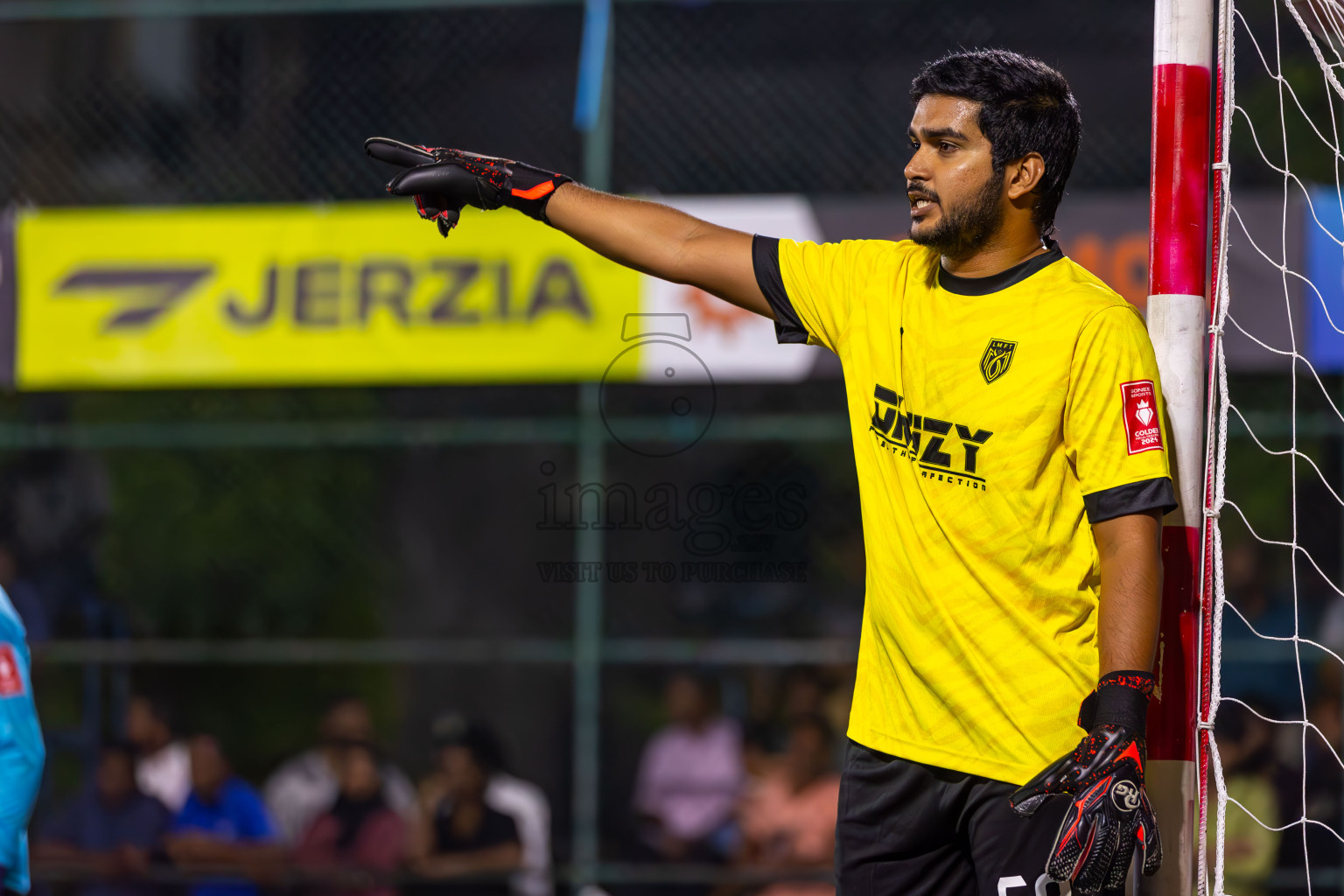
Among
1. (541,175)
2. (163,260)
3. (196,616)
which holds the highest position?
(163,260)

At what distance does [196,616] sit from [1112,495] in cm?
632

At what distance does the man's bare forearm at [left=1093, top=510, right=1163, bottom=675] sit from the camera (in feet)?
7.25

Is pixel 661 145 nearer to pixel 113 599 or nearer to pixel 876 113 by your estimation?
pixel 876 113

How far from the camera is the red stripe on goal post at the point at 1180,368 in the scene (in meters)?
2.56

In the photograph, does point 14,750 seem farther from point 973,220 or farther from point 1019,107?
point 1019,107

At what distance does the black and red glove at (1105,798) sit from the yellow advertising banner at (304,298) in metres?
4.82

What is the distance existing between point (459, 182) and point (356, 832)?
480 cm

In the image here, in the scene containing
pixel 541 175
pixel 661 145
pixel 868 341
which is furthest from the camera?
pixel 661 145

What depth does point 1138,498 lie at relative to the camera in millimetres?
2217

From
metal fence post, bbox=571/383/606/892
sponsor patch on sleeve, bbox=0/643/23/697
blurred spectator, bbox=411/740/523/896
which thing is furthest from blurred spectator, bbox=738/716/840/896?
sponsor patch on sleeve, bbox=0/643/23/697

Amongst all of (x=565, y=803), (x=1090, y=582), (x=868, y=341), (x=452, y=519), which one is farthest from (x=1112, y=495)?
(x=452, y=519)

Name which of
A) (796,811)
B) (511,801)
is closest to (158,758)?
(511,801)

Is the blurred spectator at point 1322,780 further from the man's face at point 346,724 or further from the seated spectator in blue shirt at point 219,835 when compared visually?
the seated spectator in blue shirt at point 219,835

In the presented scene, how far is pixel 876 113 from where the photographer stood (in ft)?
24.4
